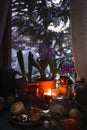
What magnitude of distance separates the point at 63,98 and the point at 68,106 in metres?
0.05

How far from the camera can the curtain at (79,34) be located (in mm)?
1576

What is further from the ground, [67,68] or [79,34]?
[79,34]

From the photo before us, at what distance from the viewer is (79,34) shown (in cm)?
160

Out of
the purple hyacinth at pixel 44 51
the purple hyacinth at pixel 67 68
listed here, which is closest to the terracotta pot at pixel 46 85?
the purple hyacinth at pixel 67 68

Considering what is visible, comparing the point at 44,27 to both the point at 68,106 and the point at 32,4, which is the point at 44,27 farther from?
the point at 68,106

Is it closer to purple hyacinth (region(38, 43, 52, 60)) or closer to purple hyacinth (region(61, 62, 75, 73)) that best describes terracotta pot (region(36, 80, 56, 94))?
purple hyacinth (region(61, 62, 75, 73))

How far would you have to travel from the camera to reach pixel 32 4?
6.30 feet

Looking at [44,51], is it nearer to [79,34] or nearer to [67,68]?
[67,68]

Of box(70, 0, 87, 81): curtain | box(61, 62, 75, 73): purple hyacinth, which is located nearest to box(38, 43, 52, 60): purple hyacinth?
box(61, 62, 75, 73): purple hyacinth

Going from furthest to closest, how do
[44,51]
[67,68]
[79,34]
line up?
[44,51] < [67,68] < [79,34]

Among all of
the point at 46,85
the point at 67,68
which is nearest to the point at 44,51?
the point at 67,68

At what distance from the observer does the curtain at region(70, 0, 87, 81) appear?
1.58 metres

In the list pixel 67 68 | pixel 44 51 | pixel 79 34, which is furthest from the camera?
pixel 44 51

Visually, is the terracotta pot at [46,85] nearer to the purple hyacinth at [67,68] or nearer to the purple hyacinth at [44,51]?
the purple hyacinth at [67,68]
